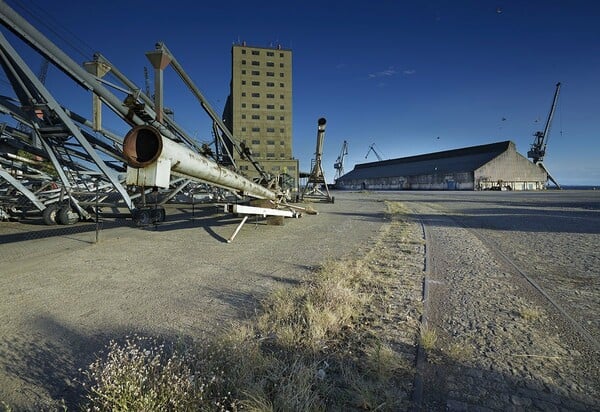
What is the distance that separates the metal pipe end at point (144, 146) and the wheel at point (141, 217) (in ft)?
27.7

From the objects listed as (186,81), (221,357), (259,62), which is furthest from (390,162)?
(221,357)

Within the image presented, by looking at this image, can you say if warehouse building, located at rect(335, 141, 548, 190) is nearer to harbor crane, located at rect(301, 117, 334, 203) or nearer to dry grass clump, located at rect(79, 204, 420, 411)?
harbor crane, located at rect(301, 117, 334, 203)

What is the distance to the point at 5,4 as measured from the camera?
8.45m

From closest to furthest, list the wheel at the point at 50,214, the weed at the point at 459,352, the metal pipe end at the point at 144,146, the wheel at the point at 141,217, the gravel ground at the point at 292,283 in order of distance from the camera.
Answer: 1. the gravel ground at the point at 292,283
2. the weed at the point at 459,352
3. the metal pipe end at the point at 144,146
4. the wheel at the point at 141,217
5. the wheel at the point at 50,214

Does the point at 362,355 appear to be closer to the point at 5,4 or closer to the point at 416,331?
the point at 416,331

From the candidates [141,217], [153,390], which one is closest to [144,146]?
[153,390]

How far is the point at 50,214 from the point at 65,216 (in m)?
0.58

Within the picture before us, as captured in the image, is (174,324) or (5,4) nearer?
(174,324)

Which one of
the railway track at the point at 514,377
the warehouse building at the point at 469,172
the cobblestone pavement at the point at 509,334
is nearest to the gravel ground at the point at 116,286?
the railway track at the point at 514,377

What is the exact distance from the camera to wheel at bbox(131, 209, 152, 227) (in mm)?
11844

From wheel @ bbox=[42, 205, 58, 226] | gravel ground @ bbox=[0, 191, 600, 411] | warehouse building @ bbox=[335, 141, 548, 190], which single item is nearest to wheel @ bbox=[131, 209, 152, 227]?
gravel ground @ bbox=[0, 191, 600, 411]

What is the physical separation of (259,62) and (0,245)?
278ft

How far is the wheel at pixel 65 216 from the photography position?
1295cm

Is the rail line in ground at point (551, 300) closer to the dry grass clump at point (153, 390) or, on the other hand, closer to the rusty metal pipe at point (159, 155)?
the dry grass clump at point (153, 390)
